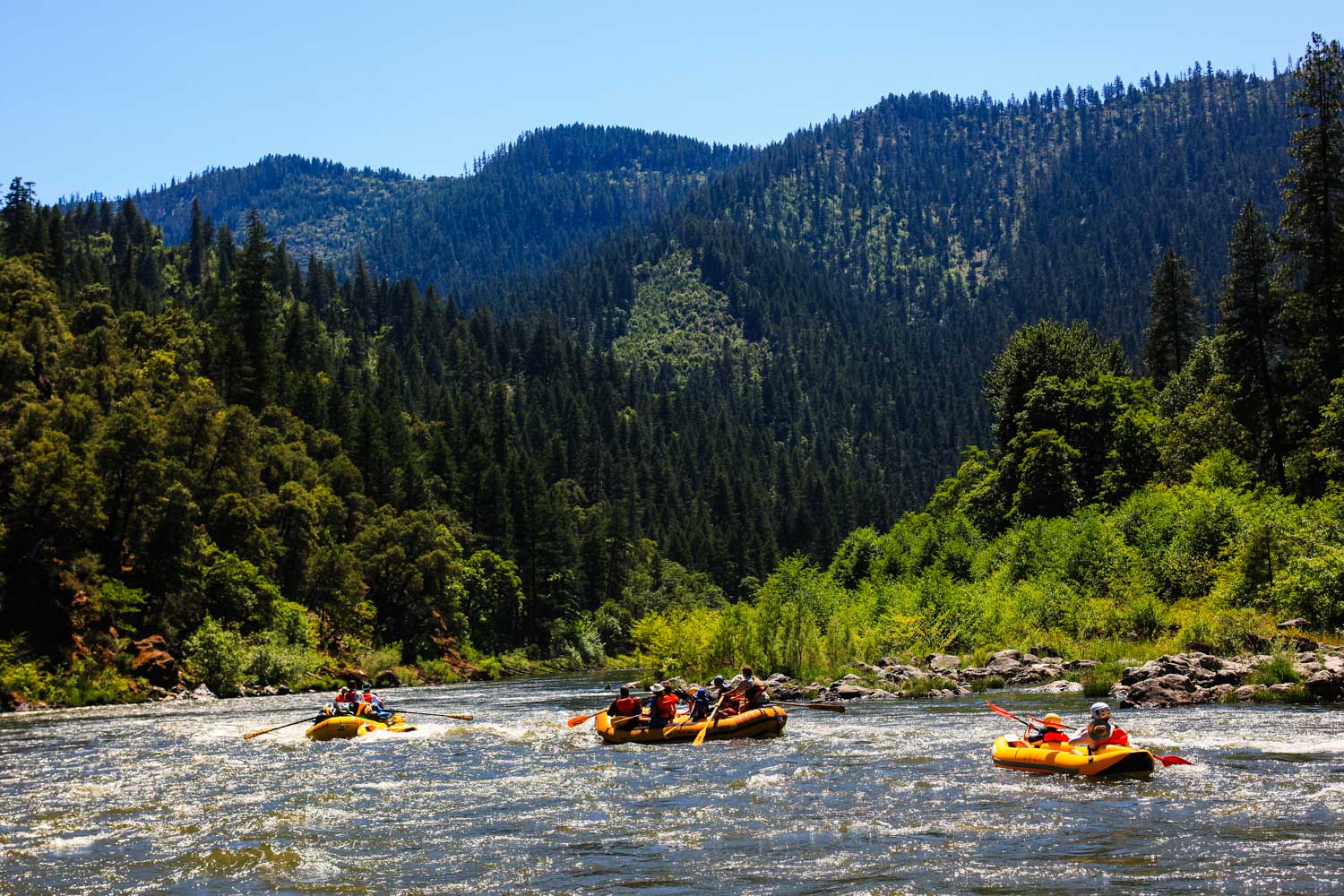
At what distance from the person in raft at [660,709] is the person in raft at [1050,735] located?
1170cm

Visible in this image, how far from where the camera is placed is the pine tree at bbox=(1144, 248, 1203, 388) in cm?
9375

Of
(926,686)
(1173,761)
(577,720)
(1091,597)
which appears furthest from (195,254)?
(1173,761)

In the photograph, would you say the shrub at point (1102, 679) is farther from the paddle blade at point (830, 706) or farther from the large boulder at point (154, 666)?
the large boulder at point (154, 666)

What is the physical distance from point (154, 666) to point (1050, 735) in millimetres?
49072

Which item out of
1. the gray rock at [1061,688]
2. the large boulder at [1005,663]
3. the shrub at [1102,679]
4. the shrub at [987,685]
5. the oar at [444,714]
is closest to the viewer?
the shrub at [1102,679]

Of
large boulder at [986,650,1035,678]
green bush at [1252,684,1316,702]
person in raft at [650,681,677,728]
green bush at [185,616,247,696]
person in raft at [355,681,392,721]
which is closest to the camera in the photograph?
green bush at [1252,684,1316,702]

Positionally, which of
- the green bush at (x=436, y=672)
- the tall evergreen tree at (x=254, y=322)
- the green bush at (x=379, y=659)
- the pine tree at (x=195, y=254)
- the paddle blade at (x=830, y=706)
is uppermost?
the pine tree at (x=195, y=254)

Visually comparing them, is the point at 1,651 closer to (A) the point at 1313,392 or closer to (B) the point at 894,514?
(A) the point at 1313,392

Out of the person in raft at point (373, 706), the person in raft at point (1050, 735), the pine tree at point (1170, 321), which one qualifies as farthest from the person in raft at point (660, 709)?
the pine tree at point (1170, 321)

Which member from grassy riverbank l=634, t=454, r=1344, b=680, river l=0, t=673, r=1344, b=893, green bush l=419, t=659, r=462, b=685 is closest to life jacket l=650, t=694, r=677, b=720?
river l=0, t=673, r=1344, b=893

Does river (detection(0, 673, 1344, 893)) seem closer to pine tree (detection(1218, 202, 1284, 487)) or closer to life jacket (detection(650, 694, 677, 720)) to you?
life jacket (detection(650, 694, 677, 720))

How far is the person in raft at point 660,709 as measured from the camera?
110 feet

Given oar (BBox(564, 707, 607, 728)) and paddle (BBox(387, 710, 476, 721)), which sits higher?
oar (BBox(564, 707, 607, 728))

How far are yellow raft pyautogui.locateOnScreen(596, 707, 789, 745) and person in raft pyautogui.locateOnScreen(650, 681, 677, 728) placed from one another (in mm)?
173
